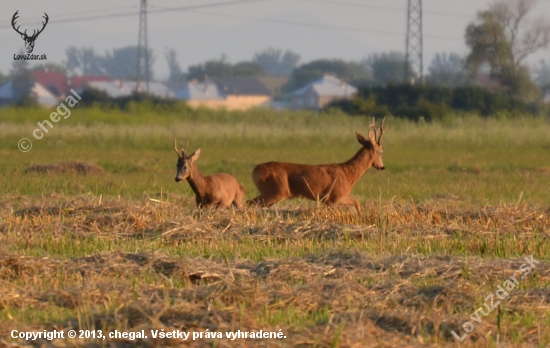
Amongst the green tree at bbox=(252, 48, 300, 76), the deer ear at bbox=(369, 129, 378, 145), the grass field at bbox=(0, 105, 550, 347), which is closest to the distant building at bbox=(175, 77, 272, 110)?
the grass field at bbox=(0, 105, 550, 347)

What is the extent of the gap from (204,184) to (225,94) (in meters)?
44.5

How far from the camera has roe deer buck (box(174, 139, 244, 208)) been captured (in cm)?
1430

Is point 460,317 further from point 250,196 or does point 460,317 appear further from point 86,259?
point 250,196

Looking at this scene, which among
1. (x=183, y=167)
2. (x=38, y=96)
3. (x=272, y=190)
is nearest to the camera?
(x=183, y=167)

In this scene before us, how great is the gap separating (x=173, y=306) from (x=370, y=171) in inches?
748

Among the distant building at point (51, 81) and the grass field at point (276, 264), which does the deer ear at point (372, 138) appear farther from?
the distant building at point (51, 81)

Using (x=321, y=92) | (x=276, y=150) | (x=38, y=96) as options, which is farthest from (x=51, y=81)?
(x=276, y=150)

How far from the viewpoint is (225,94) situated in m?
58.8

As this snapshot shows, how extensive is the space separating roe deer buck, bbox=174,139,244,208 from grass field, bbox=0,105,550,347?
632mm

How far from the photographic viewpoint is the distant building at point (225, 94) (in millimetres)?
48037

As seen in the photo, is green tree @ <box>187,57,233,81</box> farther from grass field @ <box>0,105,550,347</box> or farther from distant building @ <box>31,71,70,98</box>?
grass field @ <box>0,105,550,347</box>

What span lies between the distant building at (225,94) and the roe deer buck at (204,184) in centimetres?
3137

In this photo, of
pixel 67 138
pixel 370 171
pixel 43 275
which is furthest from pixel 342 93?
pixel 43 275

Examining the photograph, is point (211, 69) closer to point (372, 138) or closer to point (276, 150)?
point (276, 150)
